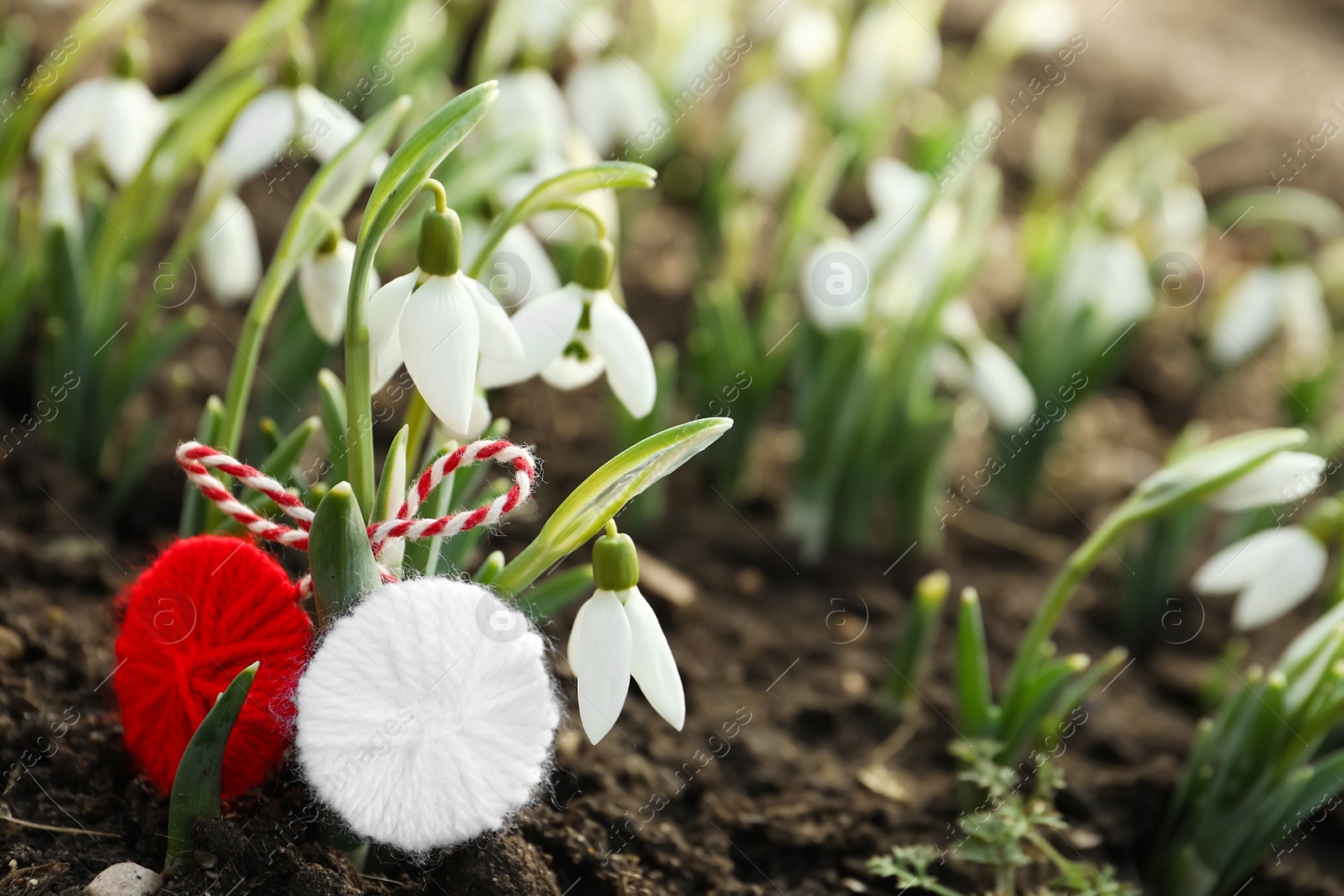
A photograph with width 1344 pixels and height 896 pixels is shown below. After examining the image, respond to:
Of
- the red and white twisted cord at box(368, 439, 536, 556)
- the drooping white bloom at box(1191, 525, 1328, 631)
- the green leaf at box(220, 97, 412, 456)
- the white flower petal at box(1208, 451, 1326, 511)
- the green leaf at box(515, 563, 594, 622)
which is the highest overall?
the green leaf at box(220, 97, 412, 456)

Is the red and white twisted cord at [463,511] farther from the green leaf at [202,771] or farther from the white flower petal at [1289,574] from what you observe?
the white flower petal at [1289,574]

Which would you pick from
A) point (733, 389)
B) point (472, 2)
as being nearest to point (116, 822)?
point (733, 389)

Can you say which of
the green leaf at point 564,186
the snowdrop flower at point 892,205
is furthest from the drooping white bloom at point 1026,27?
the green leaf at point 564,186

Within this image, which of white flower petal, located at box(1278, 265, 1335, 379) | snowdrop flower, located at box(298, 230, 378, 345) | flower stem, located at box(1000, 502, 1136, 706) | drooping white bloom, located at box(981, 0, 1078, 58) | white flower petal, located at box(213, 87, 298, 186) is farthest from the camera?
drooping white bloom, located at box(981, 0, 1078, 58)

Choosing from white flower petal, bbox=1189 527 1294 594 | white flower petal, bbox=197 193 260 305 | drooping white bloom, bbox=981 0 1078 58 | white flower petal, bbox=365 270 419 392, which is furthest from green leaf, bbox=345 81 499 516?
drooping white bloom, bbox=981 0 1078 58

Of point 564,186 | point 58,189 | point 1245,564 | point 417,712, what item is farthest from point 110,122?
point 1245,564

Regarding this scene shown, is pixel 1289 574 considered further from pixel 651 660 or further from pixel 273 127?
pixel 273 127

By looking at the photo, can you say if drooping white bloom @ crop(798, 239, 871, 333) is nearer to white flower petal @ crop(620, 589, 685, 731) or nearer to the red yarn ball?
white flower petal @ crop(620, 589, 685, 731)
